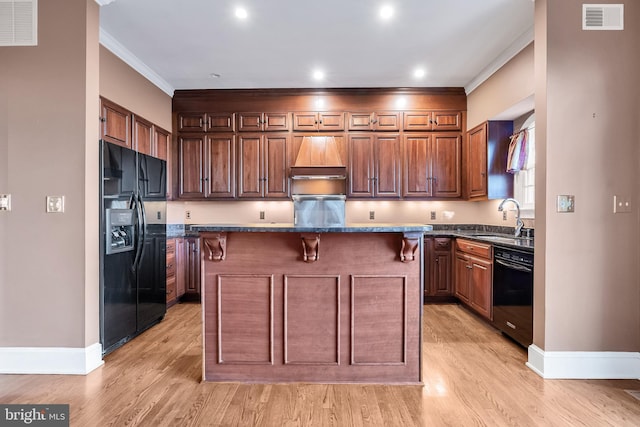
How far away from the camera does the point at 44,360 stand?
2650 millimetres

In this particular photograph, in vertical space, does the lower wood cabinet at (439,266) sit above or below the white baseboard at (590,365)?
above

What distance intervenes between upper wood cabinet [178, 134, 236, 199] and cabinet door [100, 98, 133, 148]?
1.12 meters

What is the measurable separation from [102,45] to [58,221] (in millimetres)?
1850

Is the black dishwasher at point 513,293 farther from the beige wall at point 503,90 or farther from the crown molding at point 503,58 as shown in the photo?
the crown molding at point 503,58

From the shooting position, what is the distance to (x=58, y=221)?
2678 mm

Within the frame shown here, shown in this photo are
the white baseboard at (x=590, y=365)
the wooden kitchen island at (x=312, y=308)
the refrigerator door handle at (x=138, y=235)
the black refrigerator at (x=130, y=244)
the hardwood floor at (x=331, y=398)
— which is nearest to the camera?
the hardwood floor at (x=331, y=398)

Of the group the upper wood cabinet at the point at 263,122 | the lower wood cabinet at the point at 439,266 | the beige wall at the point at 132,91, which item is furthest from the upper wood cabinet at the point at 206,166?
the lower wood cabinet at the point at 439,266

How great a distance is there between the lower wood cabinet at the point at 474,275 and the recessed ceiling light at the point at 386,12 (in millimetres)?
2429

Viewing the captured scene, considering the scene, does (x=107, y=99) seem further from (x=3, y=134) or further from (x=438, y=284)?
(x=438, y=284)

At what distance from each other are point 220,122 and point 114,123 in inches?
63.4

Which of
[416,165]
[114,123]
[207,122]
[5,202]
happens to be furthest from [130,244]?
[416,165]

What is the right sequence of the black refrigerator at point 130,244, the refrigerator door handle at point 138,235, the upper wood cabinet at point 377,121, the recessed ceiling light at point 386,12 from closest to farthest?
the black refrigerator at point 130,244, the recessed ceiling light at point 386,12, the refrigerator door handle at point 138,235, the upper wood cabinet at point 377,121

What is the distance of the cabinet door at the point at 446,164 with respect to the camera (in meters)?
4.98

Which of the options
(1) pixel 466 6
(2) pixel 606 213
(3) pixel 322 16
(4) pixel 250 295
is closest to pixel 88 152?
(4) pixel 250 295
